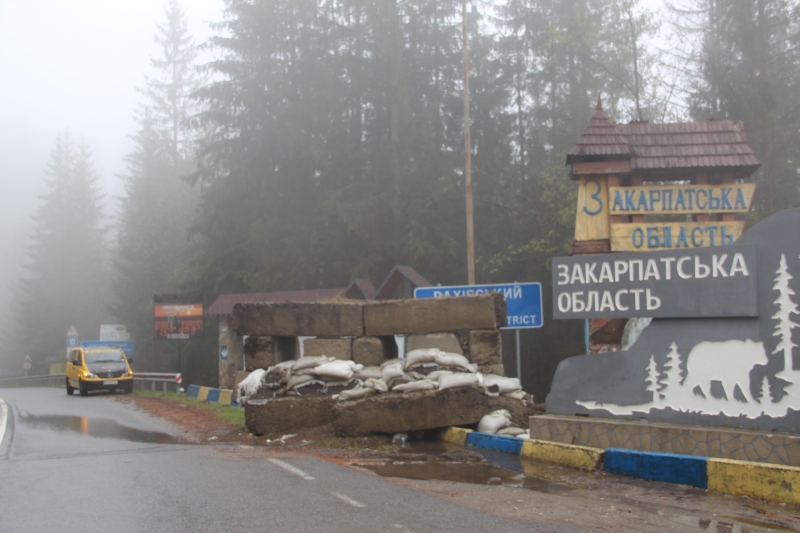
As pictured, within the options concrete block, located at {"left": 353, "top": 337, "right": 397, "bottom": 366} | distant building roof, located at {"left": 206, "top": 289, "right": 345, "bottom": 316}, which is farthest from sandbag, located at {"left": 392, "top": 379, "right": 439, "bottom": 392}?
distant building roof, located at {"left": 206, "top": 289, "right": 345, "bottom": 316}

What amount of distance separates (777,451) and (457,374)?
182 inches

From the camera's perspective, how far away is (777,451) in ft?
23.6

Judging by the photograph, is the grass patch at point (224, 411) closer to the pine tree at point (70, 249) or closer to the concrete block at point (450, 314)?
the concrete block at point (450, 314)

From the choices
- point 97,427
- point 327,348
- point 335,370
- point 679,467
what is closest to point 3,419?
point 97,427

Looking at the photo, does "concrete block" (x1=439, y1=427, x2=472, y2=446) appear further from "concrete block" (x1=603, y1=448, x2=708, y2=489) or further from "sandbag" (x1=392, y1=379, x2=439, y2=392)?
"concrete block" (x1=603, y1=448, x2=708, y2=489)

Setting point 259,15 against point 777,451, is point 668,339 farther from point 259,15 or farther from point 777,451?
point 259,15

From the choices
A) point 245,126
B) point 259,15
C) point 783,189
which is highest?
point 259,15

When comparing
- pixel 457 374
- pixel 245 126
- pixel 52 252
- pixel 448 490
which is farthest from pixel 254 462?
pixel 52 252

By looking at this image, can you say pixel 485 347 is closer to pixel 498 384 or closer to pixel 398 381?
pixel 498 384

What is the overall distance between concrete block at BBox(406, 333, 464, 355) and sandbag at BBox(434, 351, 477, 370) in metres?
0.23

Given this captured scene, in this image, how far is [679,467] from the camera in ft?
24.4

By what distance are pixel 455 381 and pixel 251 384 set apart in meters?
3.26

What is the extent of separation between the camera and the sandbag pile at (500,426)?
34.1 feet

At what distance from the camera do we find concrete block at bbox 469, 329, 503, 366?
11227 mm
